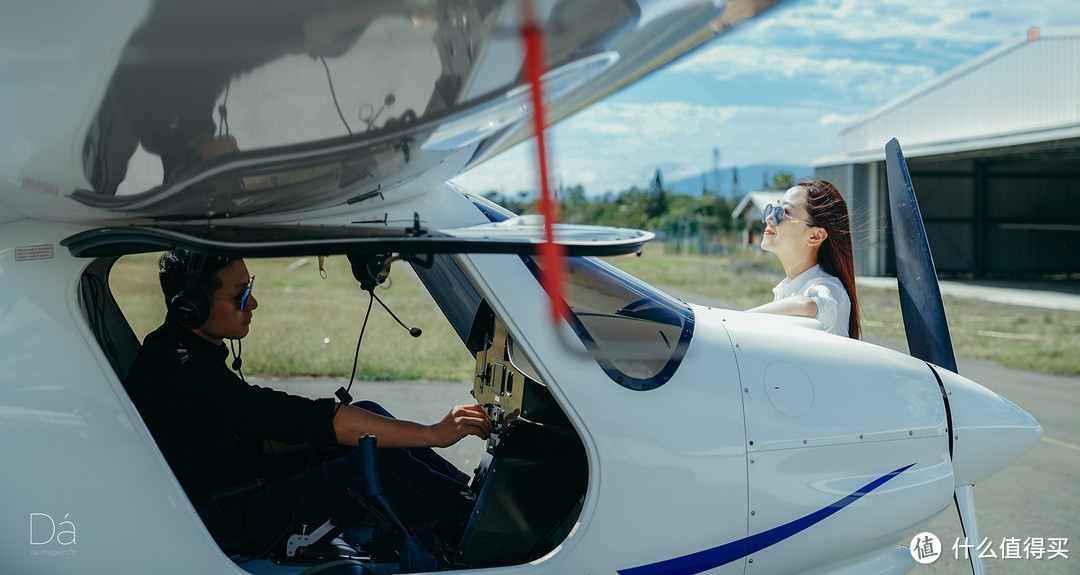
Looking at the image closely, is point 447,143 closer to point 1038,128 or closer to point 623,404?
point 623,404

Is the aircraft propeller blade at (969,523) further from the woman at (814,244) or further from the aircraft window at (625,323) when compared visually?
the aircraft window at (625,323)

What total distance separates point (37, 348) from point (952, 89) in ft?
80.3

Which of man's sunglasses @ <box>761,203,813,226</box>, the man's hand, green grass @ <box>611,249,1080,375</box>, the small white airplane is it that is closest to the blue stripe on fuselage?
the small white airplane

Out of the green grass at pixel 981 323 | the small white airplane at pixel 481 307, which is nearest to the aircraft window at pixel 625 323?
the small white airplane at pixel 481 307

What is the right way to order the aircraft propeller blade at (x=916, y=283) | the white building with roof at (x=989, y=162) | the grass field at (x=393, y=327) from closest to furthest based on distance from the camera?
the aircraft propeller blade at (x=916, y=283), the grass field at (x=393, y=327), the white building with roof at (x=989, y=162)

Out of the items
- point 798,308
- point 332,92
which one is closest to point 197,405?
point 332,92

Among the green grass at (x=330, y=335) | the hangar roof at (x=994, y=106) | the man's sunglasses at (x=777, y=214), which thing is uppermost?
the hangar roof at (x=994, y=106)

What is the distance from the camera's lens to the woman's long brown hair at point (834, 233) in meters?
3.27

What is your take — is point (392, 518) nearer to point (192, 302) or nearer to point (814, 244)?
point (192, 302)

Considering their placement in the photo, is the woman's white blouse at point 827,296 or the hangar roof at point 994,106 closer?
the woman's white blouse at point 827,296

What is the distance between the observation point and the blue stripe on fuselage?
2.14m

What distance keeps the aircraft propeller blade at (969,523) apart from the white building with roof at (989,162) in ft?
40.2

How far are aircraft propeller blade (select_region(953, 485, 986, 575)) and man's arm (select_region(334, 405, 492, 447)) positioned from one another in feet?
5.51

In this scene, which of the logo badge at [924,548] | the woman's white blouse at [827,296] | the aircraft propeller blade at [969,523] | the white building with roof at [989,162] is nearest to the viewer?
the aircraft propeller blade at [969,523]
